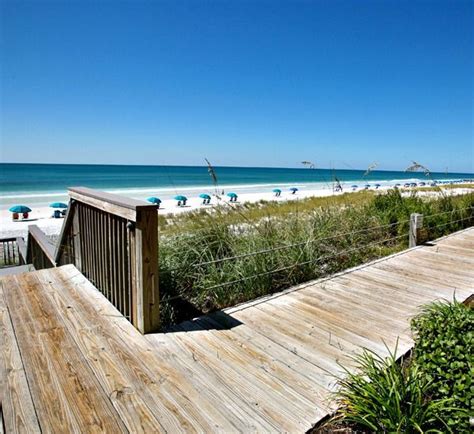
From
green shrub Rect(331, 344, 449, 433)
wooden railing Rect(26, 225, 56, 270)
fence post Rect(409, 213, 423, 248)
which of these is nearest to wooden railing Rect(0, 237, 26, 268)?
wooden railing Rect(26, 225, 56, 270)

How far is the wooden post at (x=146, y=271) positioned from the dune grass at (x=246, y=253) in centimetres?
29

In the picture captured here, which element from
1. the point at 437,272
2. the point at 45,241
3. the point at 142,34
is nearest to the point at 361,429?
the point at 437,272

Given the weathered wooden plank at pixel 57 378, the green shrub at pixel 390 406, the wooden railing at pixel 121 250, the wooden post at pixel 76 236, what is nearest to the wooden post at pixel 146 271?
the wooden railing at pixel 121 250

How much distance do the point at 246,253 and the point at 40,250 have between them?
13.4 ft

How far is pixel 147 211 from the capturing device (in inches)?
79.1

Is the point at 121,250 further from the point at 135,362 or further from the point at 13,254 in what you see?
the point at 13,254

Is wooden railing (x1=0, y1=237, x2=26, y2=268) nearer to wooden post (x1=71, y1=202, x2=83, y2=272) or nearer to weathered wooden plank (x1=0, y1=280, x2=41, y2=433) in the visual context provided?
wooden post (x1=71, y1=202, x2=83, y2=272)

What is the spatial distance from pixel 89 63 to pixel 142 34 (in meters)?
5.86

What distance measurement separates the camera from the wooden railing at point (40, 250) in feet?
14.8

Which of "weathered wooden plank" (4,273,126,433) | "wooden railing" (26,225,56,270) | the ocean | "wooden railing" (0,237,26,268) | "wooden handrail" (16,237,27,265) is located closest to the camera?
"weathered wooden plank" (4,273,126,433)

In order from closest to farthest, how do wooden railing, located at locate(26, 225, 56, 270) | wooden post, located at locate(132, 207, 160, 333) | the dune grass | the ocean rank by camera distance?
wooden post, located at locate(132, 207, 160, 333)
the dune grass
wooden railing, located at locate(26, 225, 56, 270)
the ocean

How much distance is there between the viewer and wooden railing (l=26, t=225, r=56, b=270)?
14.8ft

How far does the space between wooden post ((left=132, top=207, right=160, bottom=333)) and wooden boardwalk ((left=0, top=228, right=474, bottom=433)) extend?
12cm

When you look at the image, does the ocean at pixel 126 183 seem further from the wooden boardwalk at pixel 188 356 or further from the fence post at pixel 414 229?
the wooden boardwalk at pixel 188 356
